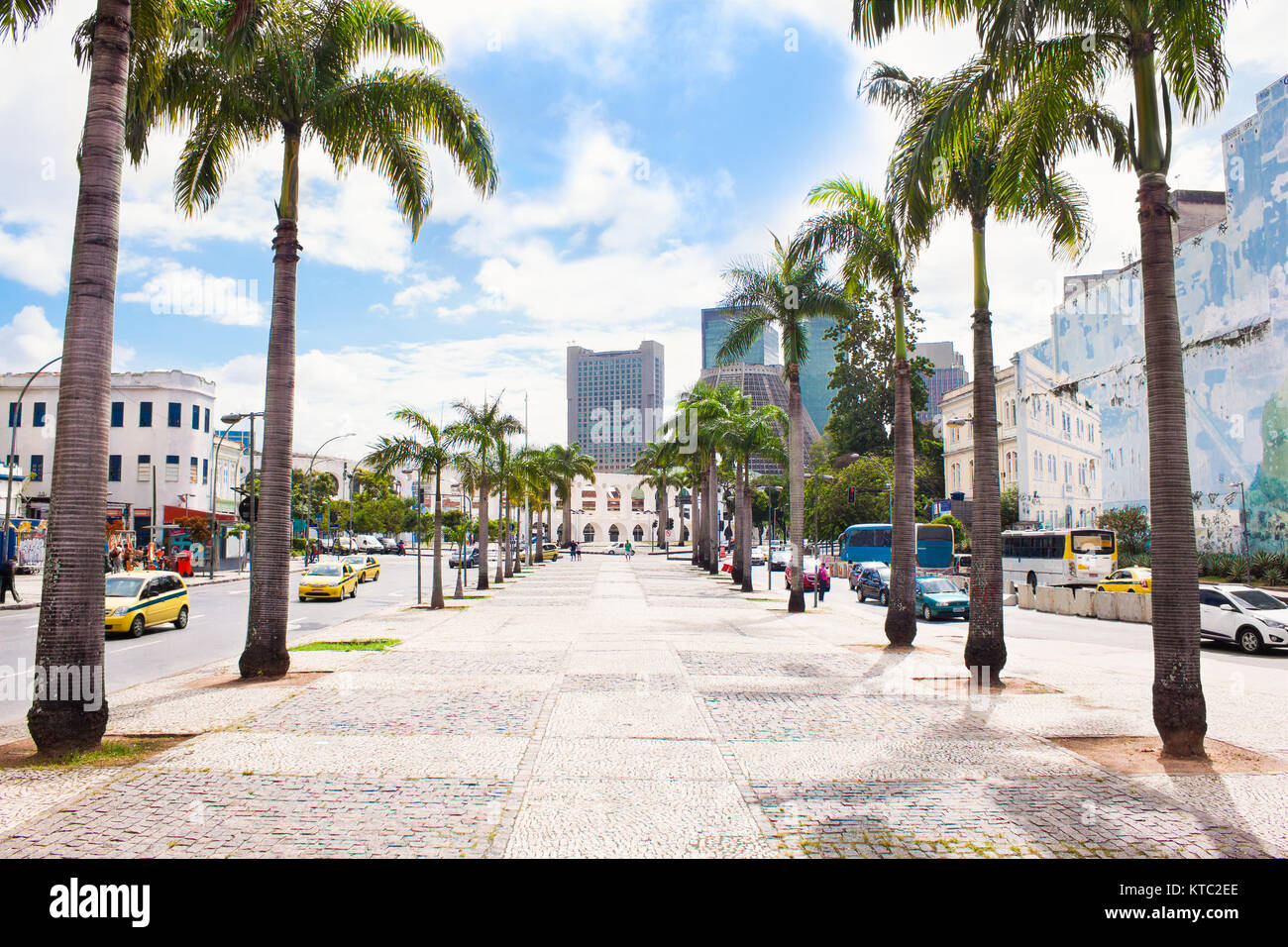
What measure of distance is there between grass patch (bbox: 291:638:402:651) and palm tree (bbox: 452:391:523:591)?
14.4 m

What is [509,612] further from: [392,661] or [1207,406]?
[1207,406]

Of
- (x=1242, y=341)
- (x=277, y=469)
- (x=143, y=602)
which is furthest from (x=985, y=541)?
(x=1242, y=341)

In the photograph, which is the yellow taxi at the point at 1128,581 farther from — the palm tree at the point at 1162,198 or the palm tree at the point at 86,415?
the palm tree at the point at 86,415

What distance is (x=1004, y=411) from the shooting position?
218ft

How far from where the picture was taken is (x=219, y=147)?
13211mm

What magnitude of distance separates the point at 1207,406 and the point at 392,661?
143 feet

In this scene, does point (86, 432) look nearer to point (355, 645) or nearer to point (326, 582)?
point (355, 645)

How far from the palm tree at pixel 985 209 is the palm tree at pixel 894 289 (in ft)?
9.13

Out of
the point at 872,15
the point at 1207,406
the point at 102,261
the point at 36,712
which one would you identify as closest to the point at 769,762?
the point at 36,712

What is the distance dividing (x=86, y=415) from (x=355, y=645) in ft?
29.7

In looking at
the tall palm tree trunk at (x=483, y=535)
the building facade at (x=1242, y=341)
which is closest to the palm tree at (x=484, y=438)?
the tall palm tree trunk at (x=483, y=535)

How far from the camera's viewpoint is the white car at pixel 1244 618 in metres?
17.8

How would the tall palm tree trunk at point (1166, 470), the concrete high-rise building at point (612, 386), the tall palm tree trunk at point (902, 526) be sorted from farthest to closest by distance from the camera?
the concrete high-rise building at point (612, 386)
the tall palm tree trunk at point (902, 526)
the tall palm tree trunk at point (1166, 470)

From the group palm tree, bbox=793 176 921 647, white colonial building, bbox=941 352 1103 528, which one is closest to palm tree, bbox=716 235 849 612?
palm tree, bbox=793 176 921 647
